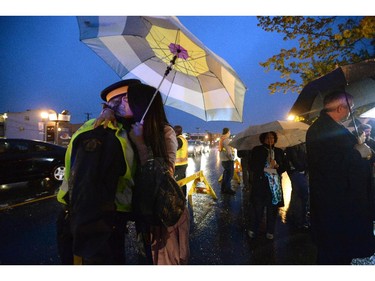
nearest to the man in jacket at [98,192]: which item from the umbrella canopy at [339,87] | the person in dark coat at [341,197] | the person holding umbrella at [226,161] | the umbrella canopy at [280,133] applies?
the person in dark coat at [341,197]

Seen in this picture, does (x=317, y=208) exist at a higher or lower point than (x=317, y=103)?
lower

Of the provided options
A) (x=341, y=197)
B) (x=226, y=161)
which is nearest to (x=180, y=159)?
(x=226, y=161)

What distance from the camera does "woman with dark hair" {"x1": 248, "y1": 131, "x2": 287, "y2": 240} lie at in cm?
382

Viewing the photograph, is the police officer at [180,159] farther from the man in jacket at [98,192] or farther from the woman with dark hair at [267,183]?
the man in jacket at [98,192]

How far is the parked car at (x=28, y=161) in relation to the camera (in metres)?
7.08

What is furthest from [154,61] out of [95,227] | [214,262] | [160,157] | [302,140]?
[302,140]

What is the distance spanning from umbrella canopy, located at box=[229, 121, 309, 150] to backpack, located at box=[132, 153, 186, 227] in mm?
2948

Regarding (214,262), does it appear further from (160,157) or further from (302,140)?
(302,140)

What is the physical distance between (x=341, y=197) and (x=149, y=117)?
6.04ft

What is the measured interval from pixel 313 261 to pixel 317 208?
149 centimetres

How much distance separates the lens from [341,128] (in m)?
2.18

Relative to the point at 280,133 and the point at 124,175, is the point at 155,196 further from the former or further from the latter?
the point at 280,133

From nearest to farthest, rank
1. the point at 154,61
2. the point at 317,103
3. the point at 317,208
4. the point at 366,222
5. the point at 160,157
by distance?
1. the point at 160,157
2. the point at 366,222
3. the point at 317,208
4. the point at 317,103
5. the point at 154,61

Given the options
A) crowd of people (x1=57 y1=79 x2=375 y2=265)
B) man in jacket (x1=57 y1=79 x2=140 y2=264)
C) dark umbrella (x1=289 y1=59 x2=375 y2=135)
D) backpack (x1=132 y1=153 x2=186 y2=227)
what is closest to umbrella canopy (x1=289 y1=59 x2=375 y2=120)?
dark umbrella (x1=289 y1=59 x2=375 y2=135)
